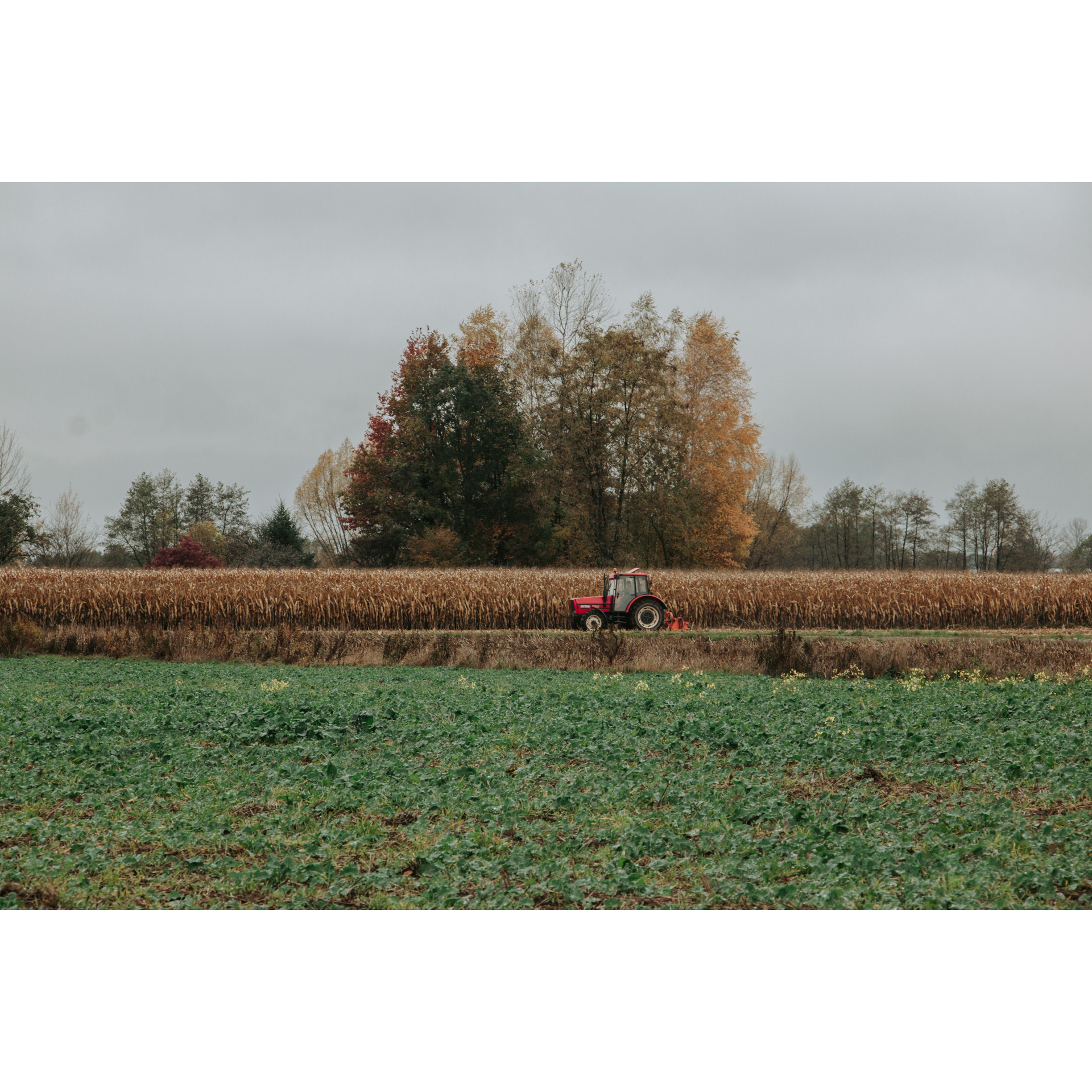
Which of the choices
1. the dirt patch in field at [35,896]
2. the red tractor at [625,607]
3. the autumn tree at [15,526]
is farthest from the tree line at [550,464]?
the dirt patch in field at [35,896]

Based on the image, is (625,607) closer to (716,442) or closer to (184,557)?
(716,442)

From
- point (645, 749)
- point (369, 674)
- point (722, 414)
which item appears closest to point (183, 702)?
point (369, 674)

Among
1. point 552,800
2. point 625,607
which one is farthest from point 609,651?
point 552,800

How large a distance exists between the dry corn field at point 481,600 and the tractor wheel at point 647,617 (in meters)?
3.75

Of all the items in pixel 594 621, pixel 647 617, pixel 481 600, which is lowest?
pixel 594 621

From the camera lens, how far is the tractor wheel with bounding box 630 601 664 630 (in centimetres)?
2162

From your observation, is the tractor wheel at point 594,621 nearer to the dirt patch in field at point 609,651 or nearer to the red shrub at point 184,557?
the dirt patch in field at point 609,651

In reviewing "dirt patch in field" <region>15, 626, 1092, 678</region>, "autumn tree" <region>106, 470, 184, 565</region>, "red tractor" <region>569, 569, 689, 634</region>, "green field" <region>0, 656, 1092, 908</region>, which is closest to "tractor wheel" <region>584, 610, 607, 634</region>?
"red tractor" <region>569, 569, 689, 634</region>

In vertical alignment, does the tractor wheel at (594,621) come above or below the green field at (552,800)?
above

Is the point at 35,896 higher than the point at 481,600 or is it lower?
lower

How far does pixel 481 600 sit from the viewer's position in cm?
2527

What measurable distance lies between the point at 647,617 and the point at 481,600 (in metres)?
5.99

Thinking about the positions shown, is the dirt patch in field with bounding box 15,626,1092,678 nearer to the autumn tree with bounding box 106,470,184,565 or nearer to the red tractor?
the red tractor

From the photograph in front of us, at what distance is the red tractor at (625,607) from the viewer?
21594mm
